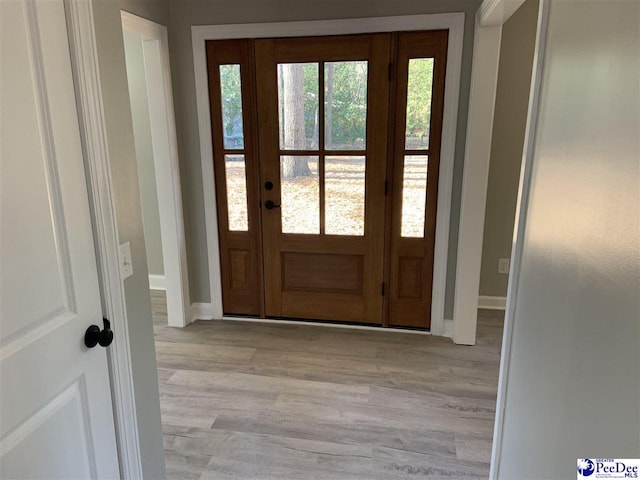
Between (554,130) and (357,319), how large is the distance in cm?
230

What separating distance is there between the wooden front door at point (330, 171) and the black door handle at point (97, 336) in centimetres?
198

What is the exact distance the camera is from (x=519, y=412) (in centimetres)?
138

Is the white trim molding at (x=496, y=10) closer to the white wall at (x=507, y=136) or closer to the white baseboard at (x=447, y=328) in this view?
the white wall at (x=507, y=136)

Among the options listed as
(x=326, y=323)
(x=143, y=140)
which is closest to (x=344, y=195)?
(x=326, y=323)

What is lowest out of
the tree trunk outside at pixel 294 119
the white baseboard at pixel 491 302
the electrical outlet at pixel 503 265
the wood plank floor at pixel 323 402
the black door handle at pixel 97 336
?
the wood plank floor at pixel 323 402

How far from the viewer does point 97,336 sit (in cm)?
119

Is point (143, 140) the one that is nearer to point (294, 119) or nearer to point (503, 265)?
point (294, 119)

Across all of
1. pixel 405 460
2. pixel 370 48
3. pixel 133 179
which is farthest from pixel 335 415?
pixel 370 48

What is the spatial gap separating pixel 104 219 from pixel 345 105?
6.59ft

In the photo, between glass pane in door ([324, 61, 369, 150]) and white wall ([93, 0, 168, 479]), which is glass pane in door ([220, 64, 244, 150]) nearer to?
glass pane in door ([324, 61, 369, 150])

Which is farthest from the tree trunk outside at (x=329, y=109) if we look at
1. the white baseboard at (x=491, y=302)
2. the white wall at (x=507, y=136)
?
the white baseboard at (x=491, y=302)

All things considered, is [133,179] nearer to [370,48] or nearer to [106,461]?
[106,461]

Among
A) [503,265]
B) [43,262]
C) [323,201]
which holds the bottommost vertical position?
[503,265]

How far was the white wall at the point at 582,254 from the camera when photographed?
30.9 inches
